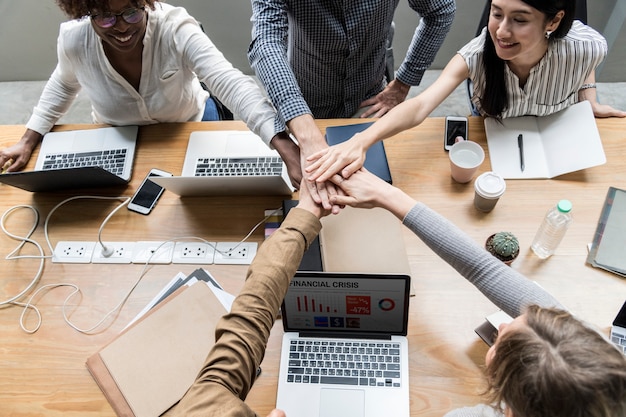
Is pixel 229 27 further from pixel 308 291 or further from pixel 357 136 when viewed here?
pixel 308 291

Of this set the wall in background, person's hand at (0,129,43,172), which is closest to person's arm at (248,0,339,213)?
person's hand at (0,129,43,172)

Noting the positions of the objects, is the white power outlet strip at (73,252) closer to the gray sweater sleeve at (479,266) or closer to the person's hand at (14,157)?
the person's hand at (14,157)

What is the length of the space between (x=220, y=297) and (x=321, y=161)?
1.55 feet

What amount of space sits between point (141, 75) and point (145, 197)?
1.43 ft

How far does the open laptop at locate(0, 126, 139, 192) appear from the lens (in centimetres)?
146

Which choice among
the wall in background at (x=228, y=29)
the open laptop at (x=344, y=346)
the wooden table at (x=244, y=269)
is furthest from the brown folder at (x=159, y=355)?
the wall in background at (x=228, y=29)

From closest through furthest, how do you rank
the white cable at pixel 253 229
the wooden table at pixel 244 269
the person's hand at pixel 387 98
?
the wooden table at pixel 244 269
the white cable at pixel 253 229
the person's hand at pixel 387 98

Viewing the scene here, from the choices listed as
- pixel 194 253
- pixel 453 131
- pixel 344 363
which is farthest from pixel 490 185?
pixel 194 253

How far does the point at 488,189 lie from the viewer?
1296 millimetres

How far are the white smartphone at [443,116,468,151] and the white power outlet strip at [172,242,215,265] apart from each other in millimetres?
796

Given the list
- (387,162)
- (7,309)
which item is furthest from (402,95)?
(7,309)

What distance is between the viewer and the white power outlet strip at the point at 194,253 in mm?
1354

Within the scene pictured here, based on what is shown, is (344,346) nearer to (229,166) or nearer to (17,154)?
(229,166)

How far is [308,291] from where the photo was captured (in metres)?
1.07
